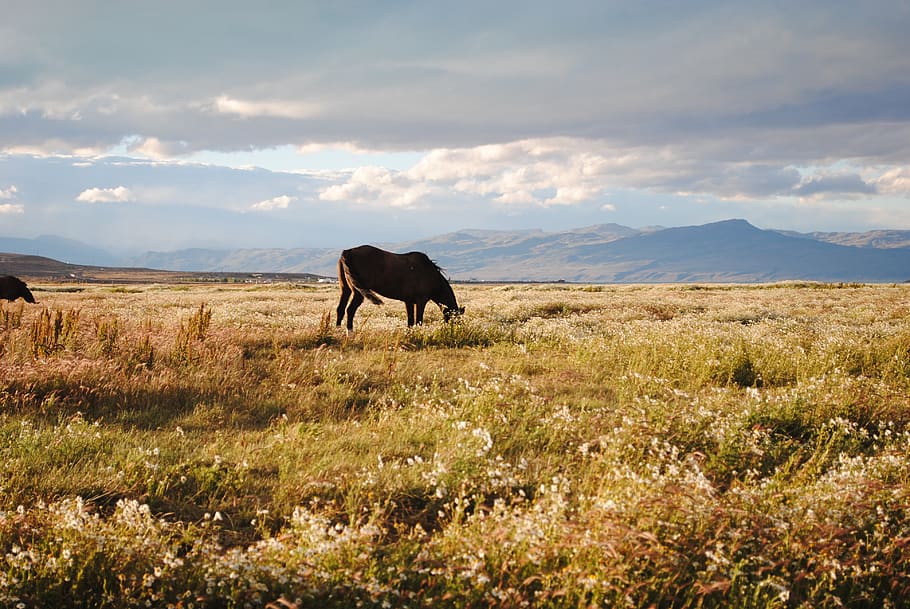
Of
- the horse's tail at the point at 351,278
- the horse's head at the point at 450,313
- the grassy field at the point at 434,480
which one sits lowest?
the grassy field at the point at 434,480

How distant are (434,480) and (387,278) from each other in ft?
41.2

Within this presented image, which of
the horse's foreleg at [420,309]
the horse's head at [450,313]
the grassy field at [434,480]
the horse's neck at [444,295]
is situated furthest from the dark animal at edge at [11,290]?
the horse's head at [450,313]

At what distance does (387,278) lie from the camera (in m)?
18.1

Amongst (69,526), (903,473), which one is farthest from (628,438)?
(69,526)

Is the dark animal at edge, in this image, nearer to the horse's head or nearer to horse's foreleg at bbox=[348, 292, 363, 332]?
horse's foreleg at bbox=[348, 292, 363, 332]

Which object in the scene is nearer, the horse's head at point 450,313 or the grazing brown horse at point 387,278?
the grazing brown horse at point 387,278

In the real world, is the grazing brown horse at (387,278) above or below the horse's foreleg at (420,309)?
above

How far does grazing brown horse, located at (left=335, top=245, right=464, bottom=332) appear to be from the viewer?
17.9 meters

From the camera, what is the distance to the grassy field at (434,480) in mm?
4512

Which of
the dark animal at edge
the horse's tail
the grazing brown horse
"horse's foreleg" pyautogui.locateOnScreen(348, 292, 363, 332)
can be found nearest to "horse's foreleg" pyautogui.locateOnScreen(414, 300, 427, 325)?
the grazing brown horse

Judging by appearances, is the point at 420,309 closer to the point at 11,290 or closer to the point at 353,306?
the point at 353,306

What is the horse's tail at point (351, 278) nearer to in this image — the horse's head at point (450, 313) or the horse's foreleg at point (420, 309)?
the horse's foreleg at point (420, 309)

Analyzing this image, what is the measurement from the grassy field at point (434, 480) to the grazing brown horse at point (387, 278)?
207 inches

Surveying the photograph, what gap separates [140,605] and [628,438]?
227 inches
